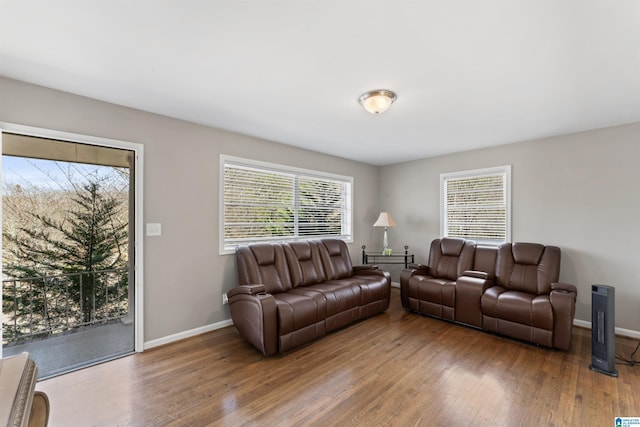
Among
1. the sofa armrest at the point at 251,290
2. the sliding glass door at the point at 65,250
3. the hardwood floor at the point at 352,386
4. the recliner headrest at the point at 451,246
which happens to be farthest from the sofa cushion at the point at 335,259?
the sliding glass door at the point at 65,250

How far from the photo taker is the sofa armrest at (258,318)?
267cm

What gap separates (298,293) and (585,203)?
3771 millimetres

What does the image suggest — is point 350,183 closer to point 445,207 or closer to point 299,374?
point 445,207

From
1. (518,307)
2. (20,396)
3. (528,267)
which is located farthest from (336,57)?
(528,267)

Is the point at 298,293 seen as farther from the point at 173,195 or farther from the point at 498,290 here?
the point at 498,290

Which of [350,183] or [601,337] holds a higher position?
[350,183]

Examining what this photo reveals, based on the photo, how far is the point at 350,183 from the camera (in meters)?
5.31

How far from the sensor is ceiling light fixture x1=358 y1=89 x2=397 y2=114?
2454 mm

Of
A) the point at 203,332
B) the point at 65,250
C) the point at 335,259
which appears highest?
the point at 65,250

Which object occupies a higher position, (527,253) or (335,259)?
(527,253)

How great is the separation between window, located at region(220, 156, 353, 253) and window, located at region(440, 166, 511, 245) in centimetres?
172

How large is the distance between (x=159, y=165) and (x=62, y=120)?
831 mm

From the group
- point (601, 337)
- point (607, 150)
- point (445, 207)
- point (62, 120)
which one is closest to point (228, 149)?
point (62, 120)

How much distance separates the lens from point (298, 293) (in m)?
3.27
